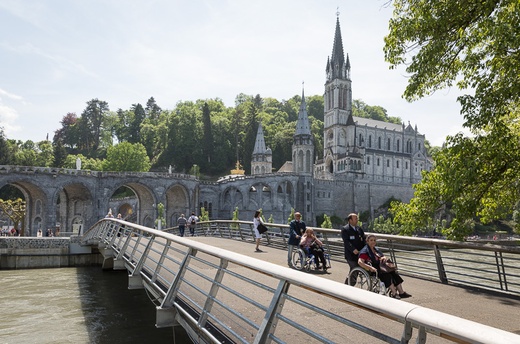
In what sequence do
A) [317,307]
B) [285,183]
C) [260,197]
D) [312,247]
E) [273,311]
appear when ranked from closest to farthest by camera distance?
[317,307] → [273,311] → [312,247] → [260,197] → [285,183]

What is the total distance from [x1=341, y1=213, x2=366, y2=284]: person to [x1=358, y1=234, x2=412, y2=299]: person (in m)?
0.53

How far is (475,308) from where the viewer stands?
6496 mm

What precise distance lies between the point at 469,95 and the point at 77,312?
1147cm

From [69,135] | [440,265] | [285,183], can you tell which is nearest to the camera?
[440,265]

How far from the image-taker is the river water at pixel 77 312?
10.6 meters

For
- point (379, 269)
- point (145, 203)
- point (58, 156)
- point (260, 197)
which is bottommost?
point (379, 269)

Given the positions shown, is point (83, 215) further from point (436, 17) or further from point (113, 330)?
point (436, 17)

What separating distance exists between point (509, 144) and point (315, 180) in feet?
220

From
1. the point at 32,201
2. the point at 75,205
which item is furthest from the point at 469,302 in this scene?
the point at 75,205

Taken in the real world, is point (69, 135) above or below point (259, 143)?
above

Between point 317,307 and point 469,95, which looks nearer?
point 317,307

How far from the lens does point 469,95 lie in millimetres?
8688

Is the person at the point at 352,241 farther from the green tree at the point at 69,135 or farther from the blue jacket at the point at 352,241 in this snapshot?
the green tree at the point at 69,135

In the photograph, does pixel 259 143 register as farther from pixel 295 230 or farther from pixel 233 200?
pixel 295 230
